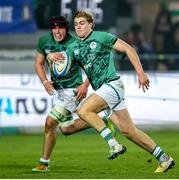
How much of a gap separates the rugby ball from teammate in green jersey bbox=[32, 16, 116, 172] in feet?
0.21

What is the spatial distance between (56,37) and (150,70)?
378 inches

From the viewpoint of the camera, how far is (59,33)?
18.0 m

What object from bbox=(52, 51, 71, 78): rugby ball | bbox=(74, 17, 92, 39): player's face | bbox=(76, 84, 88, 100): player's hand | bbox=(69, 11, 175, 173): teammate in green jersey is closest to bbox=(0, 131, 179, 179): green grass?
bbox=(69, 11, 175, 173): teammate in green jersey

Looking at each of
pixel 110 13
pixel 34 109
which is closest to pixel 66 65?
pixel 34 109

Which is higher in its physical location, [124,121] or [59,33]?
[59,33]

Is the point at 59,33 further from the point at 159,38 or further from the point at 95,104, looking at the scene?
the point at 159,38

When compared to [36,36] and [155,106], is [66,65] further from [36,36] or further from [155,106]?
[36,36]

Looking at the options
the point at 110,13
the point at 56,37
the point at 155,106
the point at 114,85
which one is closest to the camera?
the point at 114,85

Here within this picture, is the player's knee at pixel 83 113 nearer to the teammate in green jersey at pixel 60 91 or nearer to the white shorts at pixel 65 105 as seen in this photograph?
the teammate in green jersey at pixel 60 91

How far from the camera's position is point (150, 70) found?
27.5m

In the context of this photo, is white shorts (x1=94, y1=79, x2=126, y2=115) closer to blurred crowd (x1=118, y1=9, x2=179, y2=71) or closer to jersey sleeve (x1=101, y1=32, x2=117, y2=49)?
jersey sleeve (x1=101, y1=32, x2=117, y2=49)

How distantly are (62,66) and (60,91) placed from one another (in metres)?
0.42

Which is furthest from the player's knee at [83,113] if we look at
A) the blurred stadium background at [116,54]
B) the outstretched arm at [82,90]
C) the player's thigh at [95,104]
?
the blurred stadium background at [116,54]

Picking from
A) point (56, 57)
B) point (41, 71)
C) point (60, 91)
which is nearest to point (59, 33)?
point (56, 57)
